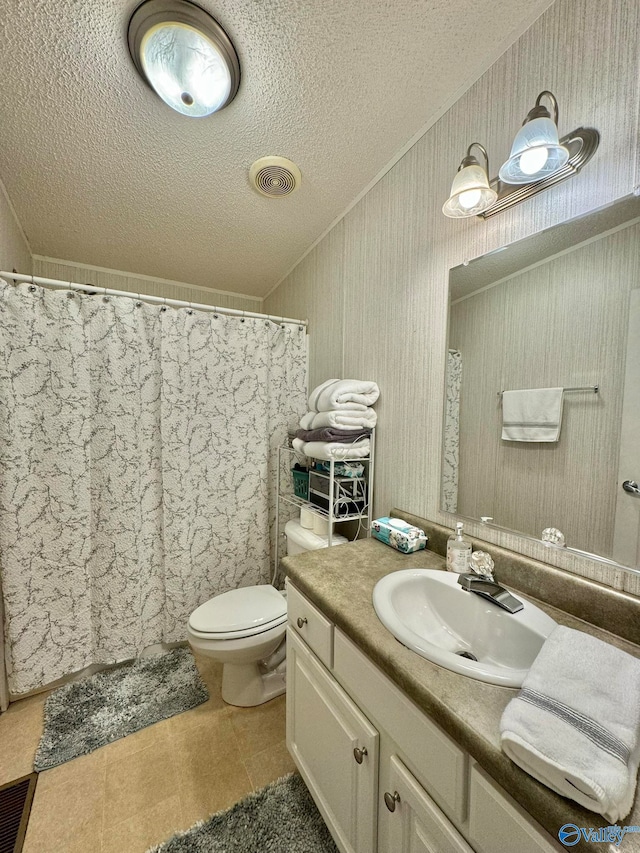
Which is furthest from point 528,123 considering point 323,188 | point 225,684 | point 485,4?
point 225,684

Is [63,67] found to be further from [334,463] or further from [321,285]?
[334,463]

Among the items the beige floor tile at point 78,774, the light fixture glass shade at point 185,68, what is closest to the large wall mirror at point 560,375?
the light fixture glass shade at point 185,68

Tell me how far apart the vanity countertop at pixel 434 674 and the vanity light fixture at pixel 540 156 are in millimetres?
1094

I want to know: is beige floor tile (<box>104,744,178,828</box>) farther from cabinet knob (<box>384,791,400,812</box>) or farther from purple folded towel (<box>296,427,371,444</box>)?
purple folded towel (<box>296,427,371,444</box>)

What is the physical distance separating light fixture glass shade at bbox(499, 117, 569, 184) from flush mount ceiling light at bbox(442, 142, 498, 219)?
0.05 meters

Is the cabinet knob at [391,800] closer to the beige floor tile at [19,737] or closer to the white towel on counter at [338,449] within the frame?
the white towel on counter at [338,449]

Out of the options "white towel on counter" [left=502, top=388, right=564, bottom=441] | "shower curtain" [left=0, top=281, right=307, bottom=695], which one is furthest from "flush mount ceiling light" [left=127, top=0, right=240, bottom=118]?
"white towel on counter" [left=502, top=388, right=564, bottom=441]

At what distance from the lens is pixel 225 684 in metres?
1.50

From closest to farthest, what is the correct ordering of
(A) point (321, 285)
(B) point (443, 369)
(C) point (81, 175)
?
(B) point (443, 369) → (C) point (81, 175) → (A) point (321, 285)

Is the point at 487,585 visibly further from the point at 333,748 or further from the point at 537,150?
the point at 537,150

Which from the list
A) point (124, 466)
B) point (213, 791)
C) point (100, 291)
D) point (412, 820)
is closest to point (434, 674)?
point (412, 820)

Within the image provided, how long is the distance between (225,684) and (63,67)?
2375 mm

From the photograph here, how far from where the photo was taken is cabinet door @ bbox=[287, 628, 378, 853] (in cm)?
76

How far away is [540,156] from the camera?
792 mm
